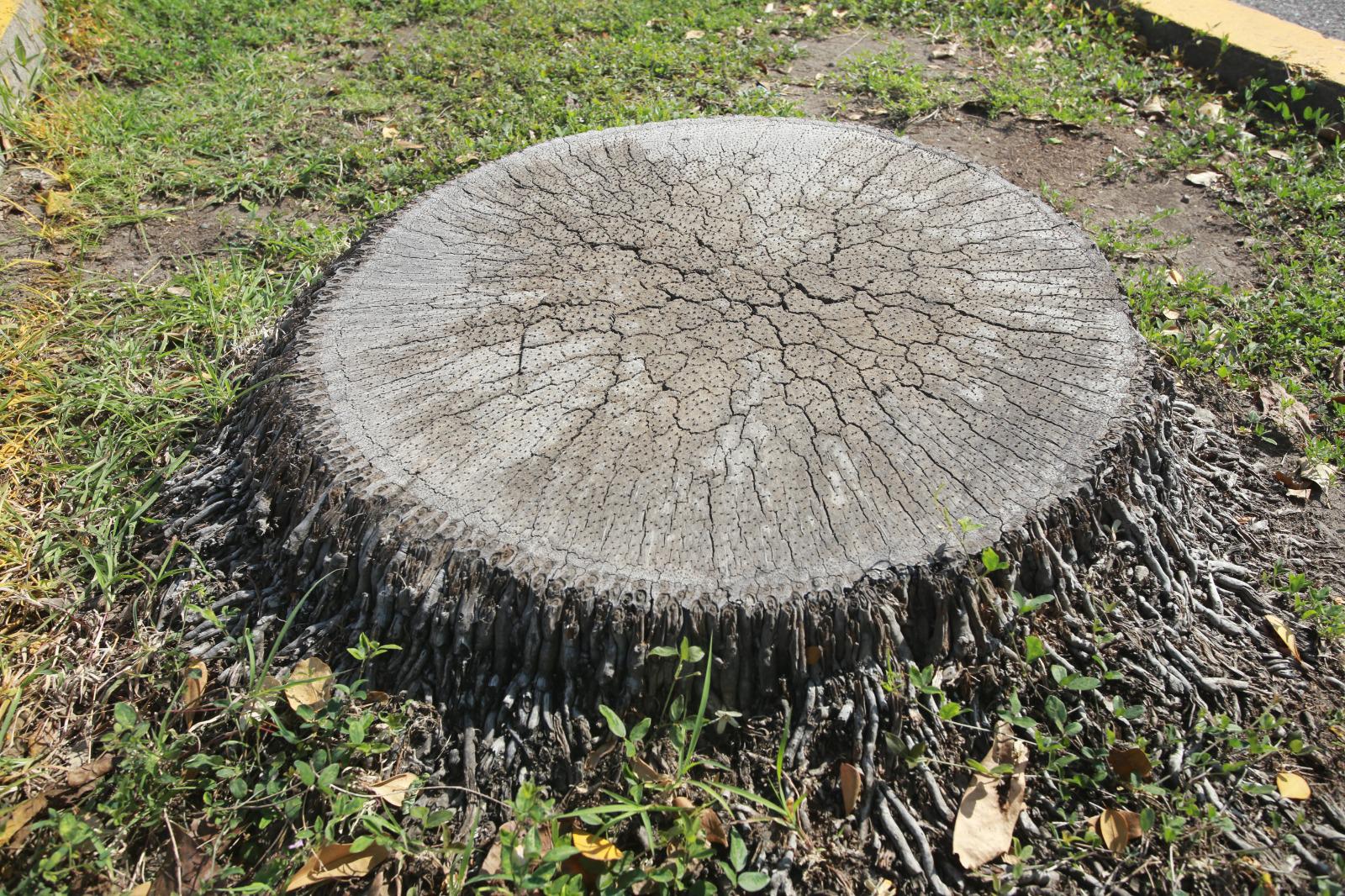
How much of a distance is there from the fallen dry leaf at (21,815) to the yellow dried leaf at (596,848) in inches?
42.7

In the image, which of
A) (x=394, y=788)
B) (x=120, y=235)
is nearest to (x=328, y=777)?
(x=394, y=788)

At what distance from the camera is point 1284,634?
207 cm

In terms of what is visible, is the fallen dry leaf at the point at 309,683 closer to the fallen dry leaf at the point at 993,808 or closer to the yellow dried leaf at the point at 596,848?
the yellow dried leaf at the point at 596,848

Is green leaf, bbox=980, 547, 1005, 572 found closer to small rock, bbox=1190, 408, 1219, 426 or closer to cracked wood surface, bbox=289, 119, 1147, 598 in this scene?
cracked wood surface, bbox=289, 119, 1147, 598

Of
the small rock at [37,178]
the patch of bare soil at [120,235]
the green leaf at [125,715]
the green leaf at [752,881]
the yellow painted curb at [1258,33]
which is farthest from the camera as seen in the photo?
the yellow painted curb at [1258,33]

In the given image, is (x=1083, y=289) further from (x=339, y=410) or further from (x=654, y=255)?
(x=339, y=410)

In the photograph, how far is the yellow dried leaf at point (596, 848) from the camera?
5.47 feet

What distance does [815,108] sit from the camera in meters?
4.32

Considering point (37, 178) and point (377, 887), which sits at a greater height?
point (37, 178)

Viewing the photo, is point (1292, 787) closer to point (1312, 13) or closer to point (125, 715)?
point (125, 715)

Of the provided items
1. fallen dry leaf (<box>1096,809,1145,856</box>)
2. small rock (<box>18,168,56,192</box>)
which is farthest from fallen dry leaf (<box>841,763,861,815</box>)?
small rock (<box>18,168,56,192</box>)

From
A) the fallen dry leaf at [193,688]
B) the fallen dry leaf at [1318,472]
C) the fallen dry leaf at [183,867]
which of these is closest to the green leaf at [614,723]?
the fallen dry leaf at [183,867]

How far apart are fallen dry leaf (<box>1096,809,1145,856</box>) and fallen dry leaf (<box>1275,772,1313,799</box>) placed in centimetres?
32

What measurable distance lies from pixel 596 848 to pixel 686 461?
0.75 metres
